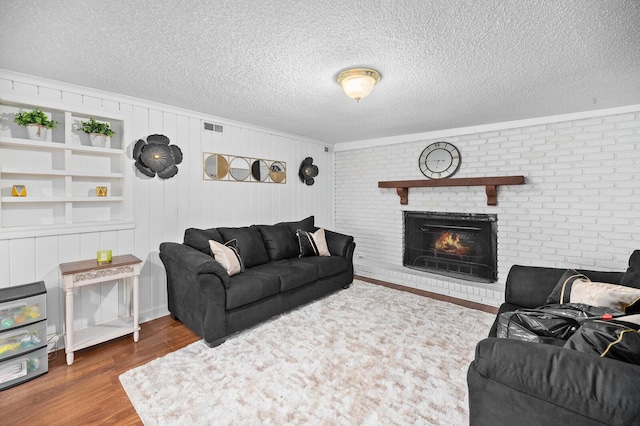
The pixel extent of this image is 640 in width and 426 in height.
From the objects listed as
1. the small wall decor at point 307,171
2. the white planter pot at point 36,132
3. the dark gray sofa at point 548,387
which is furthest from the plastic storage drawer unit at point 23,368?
the small wall decor at point 307,171

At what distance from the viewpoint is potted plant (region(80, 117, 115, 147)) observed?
271cm

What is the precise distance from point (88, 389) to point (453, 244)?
4.45 metres

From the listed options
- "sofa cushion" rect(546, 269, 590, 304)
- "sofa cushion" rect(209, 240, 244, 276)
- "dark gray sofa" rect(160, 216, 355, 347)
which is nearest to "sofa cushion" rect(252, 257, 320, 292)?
"dark gray sofa" rect(160, 216, 355, 347)

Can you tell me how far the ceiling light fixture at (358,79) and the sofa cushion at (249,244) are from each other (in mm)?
2133

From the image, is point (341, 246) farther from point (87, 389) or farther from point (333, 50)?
point (87, 389)

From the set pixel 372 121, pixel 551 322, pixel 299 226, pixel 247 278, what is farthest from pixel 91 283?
pixel 372 121

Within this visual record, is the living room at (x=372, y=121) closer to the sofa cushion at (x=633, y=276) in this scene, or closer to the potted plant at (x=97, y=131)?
the potted plant at (x=97, y=131)

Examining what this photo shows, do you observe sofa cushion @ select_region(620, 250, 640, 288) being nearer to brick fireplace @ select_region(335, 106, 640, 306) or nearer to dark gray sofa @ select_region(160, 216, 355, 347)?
brick fireplace @ select_region(335, 106, 640, 306)

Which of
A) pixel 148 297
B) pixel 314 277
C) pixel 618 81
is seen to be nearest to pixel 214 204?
pixel 148 297

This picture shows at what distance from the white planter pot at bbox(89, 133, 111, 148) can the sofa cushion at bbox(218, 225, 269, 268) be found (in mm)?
1444

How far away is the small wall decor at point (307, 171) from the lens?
4934mm

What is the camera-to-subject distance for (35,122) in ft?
7.89

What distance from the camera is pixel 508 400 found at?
3.55 feet

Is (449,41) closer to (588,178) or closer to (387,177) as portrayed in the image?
(588,178)
